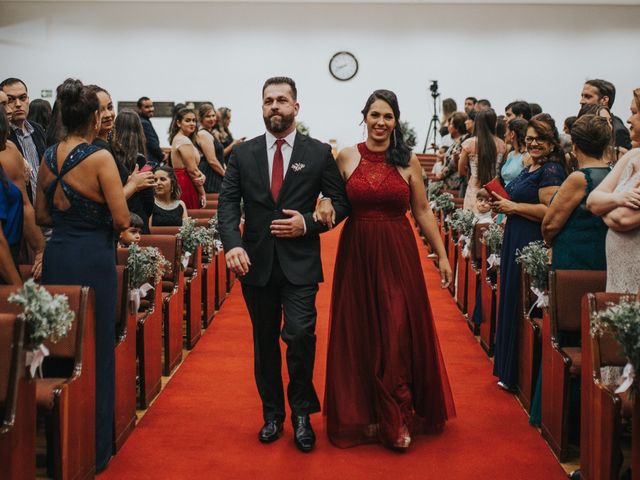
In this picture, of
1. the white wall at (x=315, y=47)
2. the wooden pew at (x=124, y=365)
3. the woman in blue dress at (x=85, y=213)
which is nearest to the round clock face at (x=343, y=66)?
the white wall at (x=315, y=47)

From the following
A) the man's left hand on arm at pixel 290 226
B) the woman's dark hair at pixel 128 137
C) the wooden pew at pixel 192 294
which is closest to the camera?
the man's left hand on arm at pixel 290 226

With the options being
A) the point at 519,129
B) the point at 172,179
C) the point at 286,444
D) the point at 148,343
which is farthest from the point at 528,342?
the point at 172,179

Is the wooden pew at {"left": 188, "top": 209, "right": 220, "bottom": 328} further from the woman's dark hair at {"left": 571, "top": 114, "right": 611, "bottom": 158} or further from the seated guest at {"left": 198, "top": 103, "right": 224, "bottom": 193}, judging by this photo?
the woman's dark hair at {"left": 571, "top": 114, "right": 611, "bottom": 158}

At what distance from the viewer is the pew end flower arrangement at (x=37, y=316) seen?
2.91 meters

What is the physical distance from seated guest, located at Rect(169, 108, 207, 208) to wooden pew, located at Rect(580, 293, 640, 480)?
4795mm

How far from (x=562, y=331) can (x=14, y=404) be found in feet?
8.53

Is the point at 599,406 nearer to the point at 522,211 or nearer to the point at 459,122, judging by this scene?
the point at 522,211

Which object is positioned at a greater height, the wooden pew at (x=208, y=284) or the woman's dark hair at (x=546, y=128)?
the woman's dark hair at (x=546, y=128)

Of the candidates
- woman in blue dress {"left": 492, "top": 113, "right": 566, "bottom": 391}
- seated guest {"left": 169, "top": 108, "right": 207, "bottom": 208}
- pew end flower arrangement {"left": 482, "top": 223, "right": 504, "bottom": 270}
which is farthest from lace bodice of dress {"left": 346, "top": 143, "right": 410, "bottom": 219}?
seated guest {"left": 169, "top": 108, "right": 207, "bottom": 208}

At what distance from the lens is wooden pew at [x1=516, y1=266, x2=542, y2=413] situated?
4.52m

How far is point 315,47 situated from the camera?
17969 mm

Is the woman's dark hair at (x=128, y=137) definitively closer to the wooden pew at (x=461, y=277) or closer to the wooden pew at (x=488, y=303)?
the wooden pew at (x=488, y=303)

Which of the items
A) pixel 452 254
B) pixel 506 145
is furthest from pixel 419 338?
pixel 452 254

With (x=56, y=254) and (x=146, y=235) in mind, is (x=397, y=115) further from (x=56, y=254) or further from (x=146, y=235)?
(x=146, y=235)
